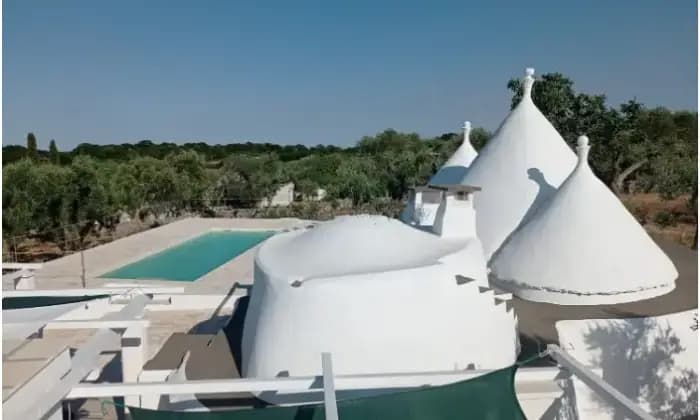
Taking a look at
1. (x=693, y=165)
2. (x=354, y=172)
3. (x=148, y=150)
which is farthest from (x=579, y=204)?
(x=148, y=150)

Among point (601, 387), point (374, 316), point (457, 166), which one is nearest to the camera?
point (601, 387)

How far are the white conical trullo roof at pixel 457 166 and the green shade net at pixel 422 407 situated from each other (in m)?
12.4

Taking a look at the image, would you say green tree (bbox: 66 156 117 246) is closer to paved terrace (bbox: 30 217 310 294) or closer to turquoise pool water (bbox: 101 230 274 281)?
paved terrace (bbox: 30 217 310 294)

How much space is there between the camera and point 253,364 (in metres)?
8.69

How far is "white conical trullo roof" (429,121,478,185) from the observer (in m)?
18.7

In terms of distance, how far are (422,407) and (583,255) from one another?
7.32 metres

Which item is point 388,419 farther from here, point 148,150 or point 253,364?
point 148,150

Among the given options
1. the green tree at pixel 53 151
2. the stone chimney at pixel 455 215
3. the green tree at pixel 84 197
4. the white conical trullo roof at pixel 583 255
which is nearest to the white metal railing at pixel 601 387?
the stone chimney at pixel 455 215

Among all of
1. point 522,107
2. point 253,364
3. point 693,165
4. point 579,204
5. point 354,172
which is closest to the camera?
point 253,364

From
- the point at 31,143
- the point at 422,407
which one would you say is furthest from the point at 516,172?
the point at 31,143

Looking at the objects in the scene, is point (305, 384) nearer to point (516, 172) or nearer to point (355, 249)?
point (355, 249)

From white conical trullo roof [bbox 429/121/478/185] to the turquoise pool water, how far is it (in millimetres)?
10338

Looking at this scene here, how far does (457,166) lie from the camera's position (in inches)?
754

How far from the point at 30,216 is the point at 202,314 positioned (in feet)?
44.5
